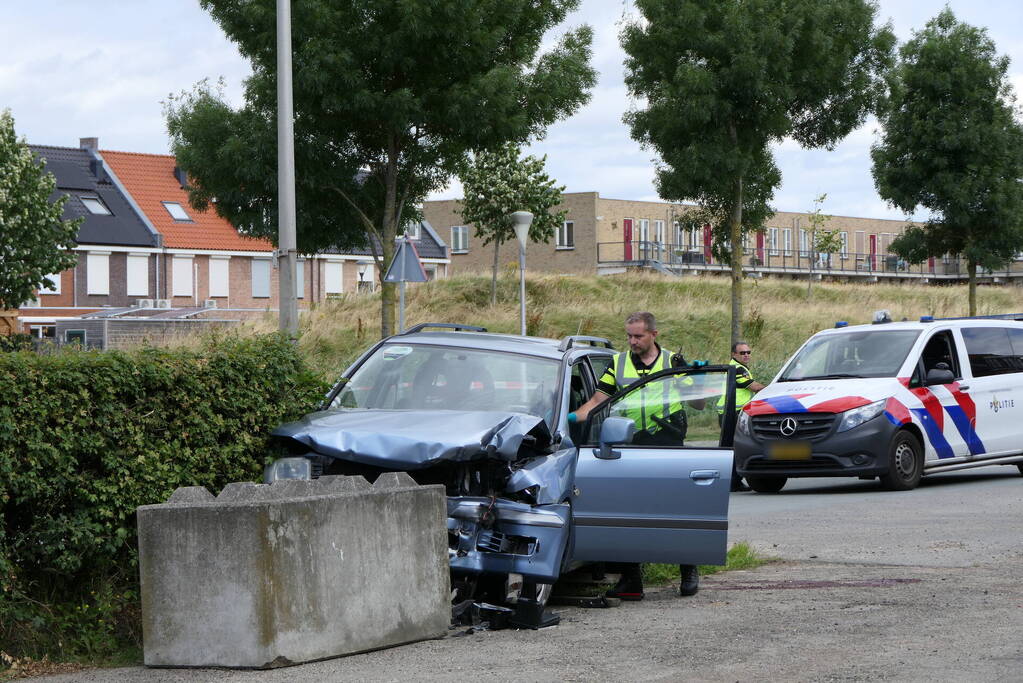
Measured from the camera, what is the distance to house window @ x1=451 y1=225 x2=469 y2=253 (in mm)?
76688

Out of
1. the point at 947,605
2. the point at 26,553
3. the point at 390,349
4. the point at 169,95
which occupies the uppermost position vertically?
the point at 169,95

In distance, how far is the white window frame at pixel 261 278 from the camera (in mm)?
60969

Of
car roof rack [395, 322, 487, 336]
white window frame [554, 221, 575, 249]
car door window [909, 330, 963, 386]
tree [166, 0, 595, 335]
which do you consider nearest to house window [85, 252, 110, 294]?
white window frame [554, 221, 575, 249]

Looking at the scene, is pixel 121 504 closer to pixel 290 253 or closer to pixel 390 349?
pixel 390 349

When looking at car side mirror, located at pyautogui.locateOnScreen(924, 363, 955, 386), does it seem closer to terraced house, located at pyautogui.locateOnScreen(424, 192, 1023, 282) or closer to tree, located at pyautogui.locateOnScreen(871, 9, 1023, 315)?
tree, located at pyautogui.locateOnScreen(871, 9, 1023, 315)

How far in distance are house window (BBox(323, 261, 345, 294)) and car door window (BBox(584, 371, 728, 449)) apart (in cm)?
5582

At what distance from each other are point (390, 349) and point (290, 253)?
6.88 m

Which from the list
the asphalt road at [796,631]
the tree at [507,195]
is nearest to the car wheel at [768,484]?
the asphalt road at [796,631]

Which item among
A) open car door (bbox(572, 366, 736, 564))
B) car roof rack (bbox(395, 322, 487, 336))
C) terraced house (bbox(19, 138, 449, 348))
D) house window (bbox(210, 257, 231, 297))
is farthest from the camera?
house window (bbox(210, 257, 231, 297))

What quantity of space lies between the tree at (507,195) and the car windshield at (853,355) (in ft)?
84.2

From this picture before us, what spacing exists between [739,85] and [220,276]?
38.5 m

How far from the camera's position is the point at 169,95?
2316 centimetres

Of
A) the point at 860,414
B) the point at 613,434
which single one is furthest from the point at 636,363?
the point at 860,414

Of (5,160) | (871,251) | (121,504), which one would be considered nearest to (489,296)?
(5,160)
